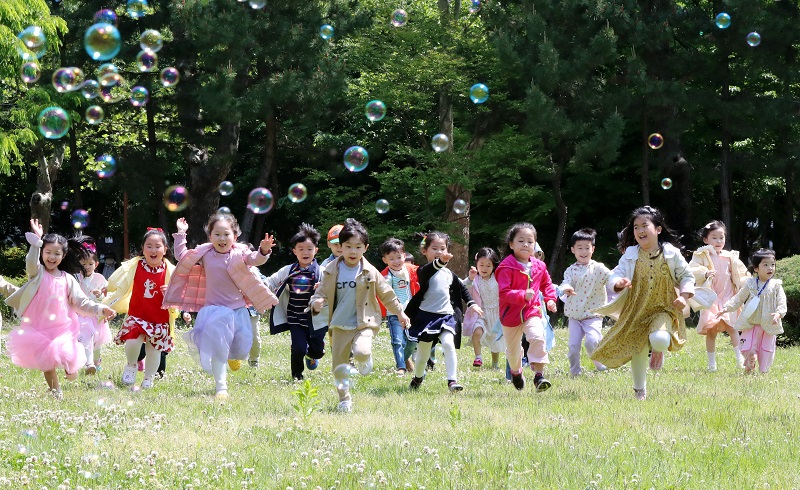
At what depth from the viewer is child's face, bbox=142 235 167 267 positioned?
11.2 meters

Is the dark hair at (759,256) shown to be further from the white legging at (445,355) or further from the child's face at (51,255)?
the child's face at (51,255)

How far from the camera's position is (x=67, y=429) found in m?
7.22

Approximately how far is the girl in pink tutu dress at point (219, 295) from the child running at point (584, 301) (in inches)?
152

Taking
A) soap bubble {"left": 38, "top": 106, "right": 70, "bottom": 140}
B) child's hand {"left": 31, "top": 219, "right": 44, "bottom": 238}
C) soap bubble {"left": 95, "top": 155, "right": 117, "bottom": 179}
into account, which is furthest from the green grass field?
soap bubble {"left": 95, "top": 155, "right": 117, "bottom": 179}

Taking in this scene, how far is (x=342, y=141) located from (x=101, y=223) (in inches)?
564

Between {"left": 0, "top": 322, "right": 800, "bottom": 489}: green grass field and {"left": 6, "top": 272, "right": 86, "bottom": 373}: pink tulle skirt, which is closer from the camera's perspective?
{"left": 0, "top": 322, "right": 800, "bottom": 489}: green grass field

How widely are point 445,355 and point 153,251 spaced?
348 cm

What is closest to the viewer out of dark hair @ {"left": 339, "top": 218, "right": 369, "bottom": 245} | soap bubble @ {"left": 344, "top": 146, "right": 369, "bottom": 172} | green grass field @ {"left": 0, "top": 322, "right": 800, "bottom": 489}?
green grass field @ {"left": 0, "top": 322, "right": 800, "bottom": 489}

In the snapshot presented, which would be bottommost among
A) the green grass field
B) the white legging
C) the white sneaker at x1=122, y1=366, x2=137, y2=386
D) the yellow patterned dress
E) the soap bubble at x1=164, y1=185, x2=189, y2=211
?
the green grass field

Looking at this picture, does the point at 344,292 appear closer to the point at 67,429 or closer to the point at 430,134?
the point at 67,429

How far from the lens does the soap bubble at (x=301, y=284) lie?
1185 cm

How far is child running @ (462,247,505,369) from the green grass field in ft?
8.77

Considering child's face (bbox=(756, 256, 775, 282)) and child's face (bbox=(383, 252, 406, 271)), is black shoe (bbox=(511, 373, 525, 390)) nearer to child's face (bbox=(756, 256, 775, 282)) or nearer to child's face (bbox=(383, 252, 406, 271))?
child's face (bbox=(383, 252, 406, 271))

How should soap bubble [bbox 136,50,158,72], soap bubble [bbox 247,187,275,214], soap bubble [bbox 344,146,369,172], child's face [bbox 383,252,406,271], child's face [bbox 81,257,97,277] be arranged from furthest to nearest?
soap bubble [bbox 344,146,369,172] < soap bubble [bbox 136,50,158,72] < soap bubble [bbox 247,187,275,214] < child's face [bbox 383,252,406,271] < child's face [bbox 81,257,97,277]
